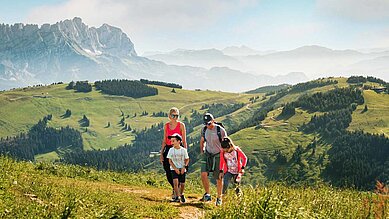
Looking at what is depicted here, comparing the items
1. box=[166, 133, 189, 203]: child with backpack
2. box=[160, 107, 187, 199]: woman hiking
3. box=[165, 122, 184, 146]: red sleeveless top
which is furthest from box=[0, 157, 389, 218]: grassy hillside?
box=[165, 122, 184, 146]: red sleeveless top

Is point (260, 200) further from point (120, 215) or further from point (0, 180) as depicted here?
point (0, 180)

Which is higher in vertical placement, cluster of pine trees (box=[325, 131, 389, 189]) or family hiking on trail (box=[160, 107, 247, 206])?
family hiking on trail (box=[160, 107, 247, 206])

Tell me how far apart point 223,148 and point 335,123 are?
18545 centimetres

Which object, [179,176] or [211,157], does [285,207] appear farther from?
[179,176]

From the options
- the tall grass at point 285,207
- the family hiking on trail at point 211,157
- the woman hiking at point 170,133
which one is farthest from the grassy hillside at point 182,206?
the woman hiking at point 170,133

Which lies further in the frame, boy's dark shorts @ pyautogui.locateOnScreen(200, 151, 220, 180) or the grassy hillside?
boy's dark shorts @ pyautogui.locateOnScreen(200, 151, 220, 180)

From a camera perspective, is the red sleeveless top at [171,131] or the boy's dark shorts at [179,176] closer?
the boy's dark shorts at [179,176]

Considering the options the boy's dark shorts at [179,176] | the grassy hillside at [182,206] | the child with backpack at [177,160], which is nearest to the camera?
the grassy hillside at [182,206]

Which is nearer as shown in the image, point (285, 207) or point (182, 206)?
point (285, 207)

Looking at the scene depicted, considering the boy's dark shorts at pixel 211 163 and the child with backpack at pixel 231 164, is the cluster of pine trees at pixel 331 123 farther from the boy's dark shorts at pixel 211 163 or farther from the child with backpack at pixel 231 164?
the boy's dark shorts at pixel 211 163

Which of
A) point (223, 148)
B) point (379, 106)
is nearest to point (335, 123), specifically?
point (379, 106)

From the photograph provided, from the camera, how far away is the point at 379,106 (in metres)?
199

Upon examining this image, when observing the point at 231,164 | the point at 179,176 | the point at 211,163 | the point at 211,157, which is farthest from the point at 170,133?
the point at 231,164

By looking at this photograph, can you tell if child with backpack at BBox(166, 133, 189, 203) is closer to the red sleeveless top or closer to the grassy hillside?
the red sleeveless top
